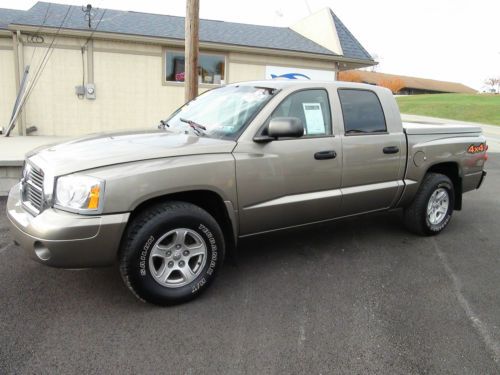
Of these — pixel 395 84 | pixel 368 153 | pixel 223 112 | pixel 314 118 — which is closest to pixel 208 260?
pixel 223 112

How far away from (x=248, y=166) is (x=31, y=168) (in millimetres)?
1729

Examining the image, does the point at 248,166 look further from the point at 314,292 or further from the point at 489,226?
the point at 489,226

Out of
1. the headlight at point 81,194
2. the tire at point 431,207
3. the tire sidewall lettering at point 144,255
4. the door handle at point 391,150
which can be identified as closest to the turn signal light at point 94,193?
the headlight at point 81,194

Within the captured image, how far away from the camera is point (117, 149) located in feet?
10.5

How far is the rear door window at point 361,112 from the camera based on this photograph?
4277 mm

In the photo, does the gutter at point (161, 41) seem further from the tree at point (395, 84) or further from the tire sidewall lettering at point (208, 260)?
the tree at point (395, 84)

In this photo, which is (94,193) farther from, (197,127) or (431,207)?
(431,207)

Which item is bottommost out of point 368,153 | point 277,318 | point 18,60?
point 277,318

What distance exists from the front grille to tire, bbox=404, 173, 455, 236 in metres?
3.95

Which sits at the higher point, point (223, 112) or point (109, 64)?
point (109, 64)

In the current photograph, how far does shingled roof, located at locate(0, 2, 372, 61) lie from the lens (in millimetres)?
12375

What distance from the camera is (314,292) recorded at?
3652 mm

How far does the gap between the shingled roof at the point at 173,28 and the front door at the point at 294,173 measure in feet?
31.4

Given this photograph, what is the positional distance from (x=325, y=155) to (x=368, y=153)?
2.00 feet
